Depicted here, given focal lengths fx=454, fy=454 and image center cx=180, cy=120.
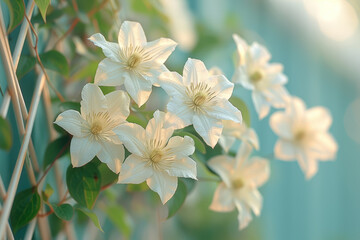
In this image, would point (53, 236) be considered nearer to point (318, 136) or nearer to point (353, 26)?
point (318, 136)

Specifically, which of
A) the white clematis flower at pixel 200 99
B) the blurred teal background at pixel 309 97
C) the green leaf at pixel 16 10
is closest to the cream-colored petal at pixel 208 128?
the white clematis flower at pixel 200 99

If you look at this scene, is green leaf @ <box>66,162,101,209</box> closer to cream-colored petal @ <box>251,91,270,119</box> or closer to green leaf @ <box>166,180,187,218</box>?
green leaf @ <box>166,180,187,218</box>

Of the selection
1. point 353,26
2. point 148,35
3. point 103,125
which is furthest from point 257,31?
point 103,125

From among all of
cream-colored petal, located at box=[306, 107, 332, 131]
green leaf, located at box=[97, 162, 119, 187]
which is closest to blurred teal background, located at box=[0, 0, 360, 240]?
cream-colored petal, located at box=[306, 107, 332, 131]

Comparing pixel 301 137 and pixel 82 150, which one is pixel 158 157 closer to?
pixel 82 150

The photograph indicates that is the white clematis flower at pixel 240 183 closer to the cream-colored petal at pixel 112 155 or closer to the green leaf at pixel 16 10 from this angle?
the cream-colored petal at pixel 112 155

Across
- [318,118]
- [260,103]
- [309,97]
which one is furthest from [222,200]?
[309,97]
